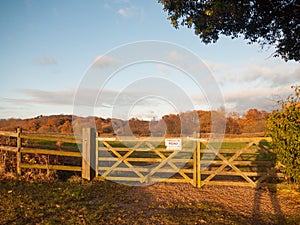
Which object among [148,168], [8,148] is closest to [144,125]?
[148,168]

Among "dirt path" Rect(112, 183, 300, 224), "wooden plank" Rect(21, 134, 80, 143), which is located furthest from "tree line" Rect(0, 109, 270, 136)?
"dirt path" Rect(112, 183, 300, 224)

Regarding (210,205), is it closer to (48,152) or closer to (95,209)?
(95,209)

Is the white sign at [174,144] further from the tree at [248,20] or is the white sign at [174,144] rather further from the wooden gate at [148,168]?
the tree at [248,20]

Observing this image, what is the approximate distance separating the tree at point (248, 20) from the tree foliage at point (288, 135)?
2405 millimetres

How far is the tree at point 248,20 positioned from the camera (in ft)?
26.5

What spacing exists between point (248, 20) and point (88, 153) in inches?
250

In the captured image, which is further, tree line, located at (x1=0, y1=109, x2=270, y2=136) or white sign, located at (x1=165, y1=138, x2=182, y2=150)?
tree line, located at (x1=0, y1=109, x2=270, y2=136)

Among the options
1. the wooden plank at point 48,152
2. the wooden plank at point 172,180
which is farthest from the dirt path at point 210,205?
the wooden plank at point 48,152

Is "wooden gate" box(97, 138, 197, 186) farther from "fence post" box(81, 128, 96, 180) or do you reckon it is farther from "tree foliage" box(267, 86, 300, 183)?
"tree foliage" box(267, 86, 300, 183)

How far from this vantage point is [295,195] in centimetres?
755

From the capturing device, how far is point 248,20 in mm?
8680

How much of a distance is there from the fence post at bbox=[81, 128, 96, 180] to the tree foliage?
17.3 feet

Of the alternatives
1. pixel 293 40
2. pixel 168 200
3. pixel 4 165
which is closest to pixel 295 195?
pixel 168 200

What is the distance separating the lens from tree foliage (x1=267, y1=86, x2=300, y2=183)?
6.80m
